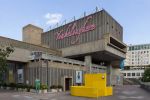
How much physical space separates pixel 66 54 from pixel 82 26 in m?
9.15

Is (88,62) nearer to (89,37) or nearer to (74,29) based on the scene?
(89,37)

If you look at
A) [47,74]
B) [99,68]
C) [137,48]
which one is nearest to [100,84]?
[47,74]

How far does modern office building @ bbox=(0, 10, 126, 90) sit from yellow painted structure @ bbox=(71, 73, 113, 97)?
494 inches

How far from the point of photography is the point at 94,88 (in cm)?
3155

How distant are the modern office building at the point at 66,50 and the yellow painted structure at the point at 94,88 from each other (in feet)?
41.1

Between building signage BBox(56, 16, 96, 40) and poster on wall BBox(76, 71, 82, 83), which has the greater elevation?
building signage BBox(56, 16, 96, 40)

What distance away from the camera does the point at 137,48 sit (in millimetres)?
192125

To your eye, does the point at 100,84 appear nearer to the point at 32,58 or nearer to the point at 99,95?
the point at 99,95

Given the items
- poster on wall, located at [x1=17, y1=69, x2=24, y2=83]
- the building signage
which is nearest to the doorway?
poster on wall, located at [x1=17, y1=69, x2=24, y2=83]

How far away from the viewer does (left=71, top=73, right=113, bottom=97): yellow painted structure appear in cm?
3163

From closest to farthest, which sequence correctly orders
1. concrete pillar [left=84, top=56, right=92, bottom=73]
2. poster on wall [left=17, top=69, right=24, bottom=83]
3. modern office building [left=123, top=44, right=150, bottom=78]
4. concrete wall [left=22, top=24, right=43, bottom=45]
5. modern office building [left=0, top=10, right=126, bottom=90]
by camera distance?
modern office building [left=0, top=10, right=126, bottom=90]
poster on wall [left=17, top=69, right=24, bottom=83]
concrete pillar [left=84, top=56, right=92, bottom=73]
concrete wall [left=22, top=24, right=43, bottom=45]
modern office building [left=123, top=44, right=150, bottom=78]

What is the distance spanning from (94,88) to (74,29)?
112ft

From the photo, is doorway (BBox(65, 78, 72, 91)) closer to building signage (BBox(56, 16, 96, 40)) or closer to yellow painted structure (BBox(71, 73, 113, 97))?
yellow painted structure (BBox(71, 73, 113, 97))

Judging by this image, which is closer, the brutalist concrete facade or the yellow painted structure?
the yellow painted structure
